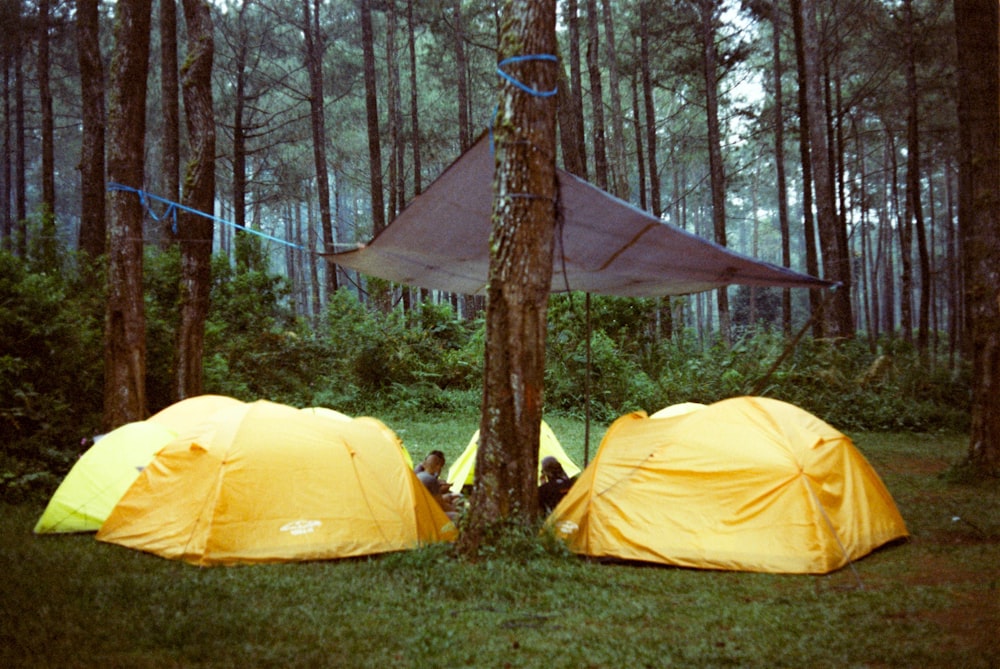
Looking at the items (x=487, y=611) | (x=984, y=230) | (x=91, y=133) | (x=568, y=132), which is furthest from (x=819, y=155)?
(x=487, y=611)

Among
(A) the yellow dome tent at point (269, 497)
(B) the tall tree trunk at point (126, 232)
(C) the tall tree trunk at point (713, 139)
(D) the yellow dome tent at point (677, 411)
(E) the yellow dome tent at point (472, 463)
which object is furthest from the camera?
(C) the tall tree trunk at point (713, 139)

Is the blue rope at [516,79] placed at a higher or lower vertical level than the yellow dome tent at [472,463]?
higher

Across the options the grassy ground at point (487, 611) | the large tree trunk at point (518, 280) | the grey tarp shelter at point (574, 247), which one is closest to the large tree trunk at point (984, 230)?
the grassy ground at point (487, 611)

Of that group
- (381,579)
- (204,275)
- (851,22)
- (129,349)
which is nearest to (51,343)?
(129,349)

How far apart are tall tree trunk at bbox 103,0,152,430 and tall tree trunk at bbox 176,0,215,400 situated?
59cm

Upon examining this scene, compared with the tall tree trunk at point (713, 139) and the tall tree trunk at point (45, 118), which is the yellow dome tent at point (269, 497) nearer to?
the tall tree trunk at point (713, 139)

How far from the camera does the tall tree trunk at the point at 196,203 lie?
9.93m

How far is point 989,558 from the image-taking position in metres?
6.07

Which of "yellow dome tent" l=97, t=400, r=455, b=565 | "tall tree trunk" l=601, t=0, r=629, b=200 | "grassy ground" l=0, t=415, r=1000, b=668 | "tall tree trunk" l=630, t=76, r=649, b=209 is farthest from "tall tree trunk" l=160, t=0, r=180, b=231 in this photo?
"tall tree trunk" l=630, t=76, r=649, b=209

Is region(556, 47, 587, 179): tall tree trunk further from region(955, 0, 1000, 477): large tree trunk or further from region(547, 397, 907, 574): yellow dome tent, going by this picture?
region(547, 397, 907, 574): yellow dome tent

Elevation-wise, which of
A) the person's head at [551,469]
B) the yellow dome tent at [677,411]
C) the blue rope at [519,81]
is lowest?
the person's head at [551,469]

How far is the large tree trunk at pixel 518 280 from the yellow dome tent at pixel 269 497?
994mm

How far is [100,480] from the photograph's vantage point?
6.88 m

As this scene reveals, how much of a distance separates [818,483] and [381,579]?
3.23 metres
